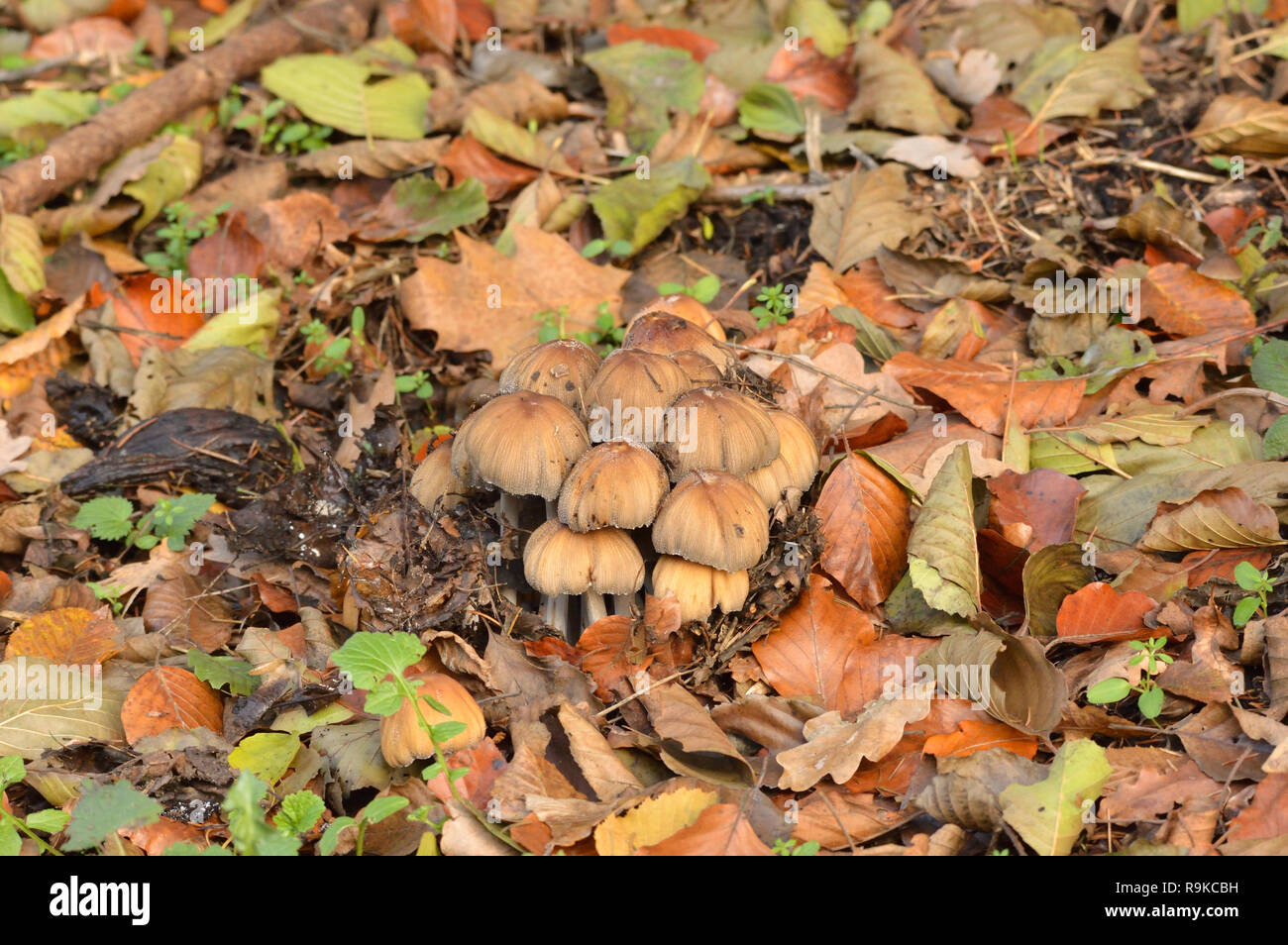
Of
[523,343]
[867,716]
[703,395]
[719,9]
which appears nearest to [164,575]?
[523,343]

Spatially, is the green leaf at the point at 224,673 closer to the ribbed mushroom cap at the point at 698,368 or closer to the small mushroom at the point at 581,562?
the small mushroom at the point at 581,562

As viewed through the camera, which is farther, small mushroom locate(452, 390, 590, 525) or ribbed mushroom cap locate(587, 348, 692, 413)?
ribbed mushroom cap locate(587, 348, 692, 413)

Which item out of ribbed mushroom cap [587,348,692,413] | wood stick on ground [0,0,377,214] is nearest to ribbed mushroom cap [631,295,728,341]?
ribbed mushroom cap [587,348,692,413]

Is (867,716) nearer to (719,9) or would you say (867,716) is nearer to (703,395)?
(703,395)

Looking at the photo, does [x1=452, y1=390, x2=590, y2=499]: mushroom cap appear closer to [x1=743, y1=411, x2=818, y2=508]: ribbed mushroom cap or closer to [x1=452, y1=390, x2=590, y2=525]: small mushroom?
[x1=452, y1=390, x2=590, y2=525]: small mushroom

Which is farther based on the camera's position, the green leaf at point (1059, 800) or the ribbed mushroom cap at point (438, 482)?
the ribbed mushroom cap at point (438, 482)

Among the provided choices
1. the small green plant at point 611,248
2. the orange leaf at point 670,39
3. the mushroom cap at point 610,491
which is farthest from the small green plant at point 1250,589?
the orange leaf at point 670,39

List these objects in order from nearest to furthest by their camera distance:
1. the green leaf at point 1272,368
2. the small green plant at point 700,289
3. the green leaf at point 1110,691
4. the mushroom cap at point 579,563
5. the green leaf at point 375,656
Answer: the green leaf at point 375,656, the green leaf at point 1110,691, the mushroom cap at point 579,563, the green leaf at point 1272,368, the small green plant at point 700,289
